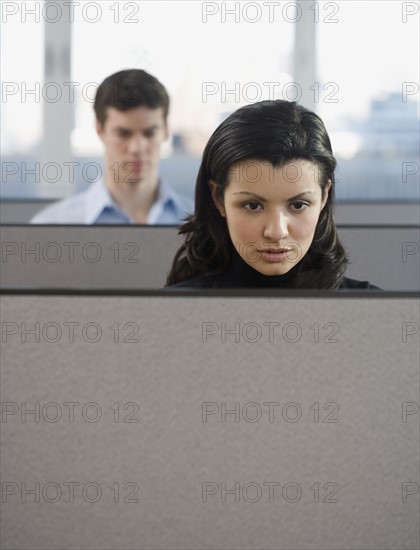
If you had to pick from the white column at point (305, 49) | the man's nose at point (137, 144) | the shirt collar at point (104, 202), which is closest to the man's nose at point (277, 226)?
the man's nose at point (137, 144)

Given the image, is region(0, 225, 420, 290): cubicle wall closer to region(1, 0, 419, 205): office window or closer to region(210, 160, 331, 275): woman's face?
region(210, 160, 331, 275): woman's face

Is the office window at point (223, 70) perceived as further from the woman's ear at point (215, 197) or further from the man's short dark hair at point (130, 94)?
the woman's ear at point (215, 197)

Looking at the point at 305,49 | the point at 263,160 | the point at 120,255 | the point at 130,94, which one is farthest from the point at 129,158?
the point at 305,49

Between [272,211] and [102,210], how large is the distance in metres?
1.60

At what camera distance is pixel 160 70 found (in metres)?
5.51

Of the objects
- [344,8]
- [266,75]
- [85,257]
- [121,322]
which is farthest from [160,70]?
[121,322]

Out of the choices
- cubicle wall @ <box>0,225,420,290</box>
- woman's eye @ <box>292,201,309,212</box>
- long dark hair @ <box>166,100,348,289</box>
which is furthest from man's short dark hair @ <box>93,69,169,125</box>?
woman's eye @ <box>292,201,309,212</box>

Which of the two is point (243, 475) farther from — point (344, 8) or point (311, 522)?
point (344, 8)

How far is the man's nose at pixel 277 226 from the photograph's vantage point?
4.71 ft

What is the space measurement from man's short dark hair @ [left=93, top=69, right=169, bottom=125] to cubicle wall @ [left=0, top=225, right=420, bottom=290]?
694 mm

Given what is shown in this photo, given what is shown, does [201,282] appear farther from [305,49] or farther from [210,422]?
[305,49]

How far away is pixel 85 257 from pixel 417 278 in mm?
904

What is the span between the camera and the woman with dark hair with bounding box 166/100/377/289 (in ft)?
4.75

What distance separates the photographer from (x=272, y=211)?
144 cm
